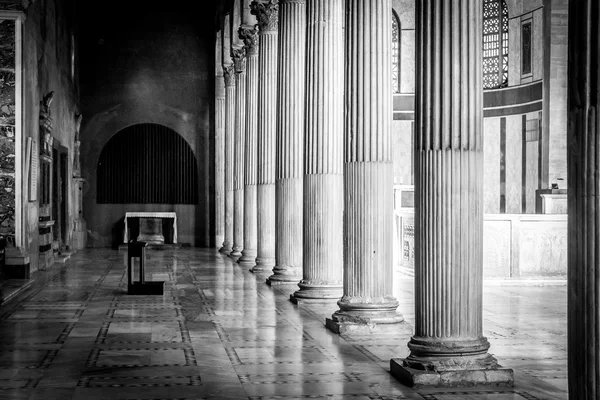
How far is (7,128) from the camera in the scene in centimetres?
1839

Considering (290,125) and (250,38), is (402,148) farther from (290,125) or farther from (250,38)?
(290,125)

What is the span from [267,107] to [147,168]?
1553cm

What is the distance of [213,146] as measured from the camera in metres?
34.6

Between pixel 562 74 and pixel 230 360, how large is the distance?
20.6 metres

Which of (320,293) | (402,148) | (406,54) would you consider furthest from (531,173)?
(320,293)

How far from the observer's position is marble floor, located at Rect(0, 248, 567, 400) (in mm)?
7891

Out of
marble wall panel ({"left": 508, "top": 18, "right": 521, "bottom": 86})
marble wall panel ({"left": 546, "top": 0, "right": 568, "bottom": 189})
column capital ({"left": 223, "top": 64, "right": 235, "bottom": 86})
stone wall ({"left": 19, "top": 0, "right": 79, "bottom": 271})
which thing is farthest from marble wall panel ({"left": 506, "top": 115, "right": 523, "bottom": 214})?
stone wall ({"left": 19, "top": 0, "right": 79, "bottom": 271})

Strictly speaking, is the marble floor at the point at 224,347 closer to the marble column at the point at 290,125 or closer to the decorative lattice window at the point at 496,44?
the marble column at the point at 290,125

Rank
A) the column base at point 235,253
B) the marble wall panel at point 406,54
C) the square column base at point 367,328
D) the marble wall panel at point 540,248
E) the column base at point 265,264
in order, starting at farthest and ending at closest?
the marble wall panel at point 406,54 → the column base at point 235,253 → the column base at point 265,264 → the marble wall panel at point 540,248 → the square column base at point 367,328

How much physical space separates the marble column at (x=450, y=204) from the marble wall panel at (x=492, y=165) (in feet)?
71.4

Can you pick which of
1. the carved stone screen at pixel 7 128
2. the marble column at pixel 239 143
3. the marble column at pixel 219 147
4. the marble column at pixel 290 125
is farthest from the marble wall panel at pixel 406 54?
the carved stone screen at pixel 7 128

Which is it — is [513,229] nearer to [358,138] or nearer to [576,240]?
[358,138]

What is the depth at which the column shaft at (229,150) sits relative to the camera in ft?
95.7

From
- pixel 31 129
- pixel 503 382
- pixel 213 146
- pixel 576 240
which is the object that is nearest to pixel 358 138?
pixel 503 382
